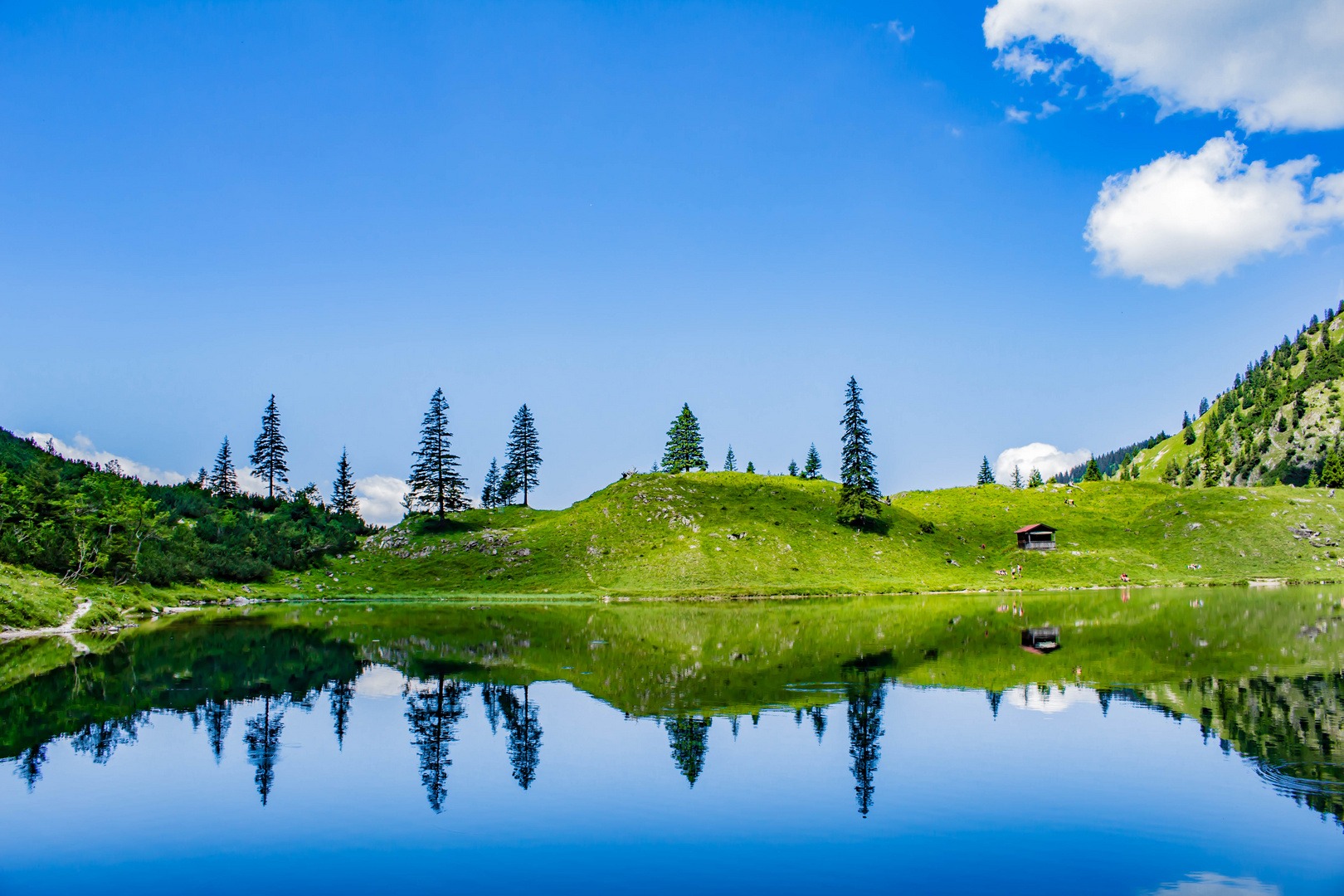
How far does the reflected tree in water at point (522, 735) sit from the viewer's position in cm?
1872

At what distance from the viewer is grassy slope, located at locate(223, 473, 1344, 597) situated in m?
99.4

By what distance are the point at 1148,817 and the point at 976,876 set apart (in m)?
5.20

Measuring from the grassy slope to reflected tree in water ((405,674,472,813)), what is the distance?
2440 inches

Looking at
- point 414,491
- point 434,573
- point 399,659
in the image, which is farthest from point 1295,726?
point 414,491

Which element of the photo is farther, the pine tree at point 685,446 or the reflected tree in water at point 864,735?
the pine tree at point 685,446

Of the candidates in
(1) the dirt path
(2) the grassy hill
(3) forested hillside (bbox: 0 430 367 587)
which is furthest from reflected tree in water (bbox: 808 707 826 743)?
(3) forested hillside (bbox: 0 430 367 587)

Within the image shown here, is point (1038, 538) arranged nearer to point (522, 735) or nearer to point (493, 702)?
point (493, 702)

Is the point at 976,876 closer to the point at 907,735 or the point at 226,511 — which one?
the point at 907,735

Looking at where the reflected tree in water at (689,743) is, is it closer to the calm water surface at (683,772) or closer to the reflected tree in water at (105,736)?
the calm water surface at (683,772)

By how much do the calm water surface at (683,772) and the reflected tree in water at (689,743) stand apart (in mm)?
126

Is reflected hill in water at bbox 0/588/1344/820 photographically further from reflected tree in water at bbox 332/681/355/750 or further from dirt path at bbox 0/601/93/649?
dirt path at bbox 0/601/93/649

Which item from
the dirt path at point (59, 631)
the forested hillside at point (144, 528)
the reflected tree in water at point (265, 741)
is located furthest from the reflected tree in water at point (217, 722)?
the forested hillside at point (144, 528)

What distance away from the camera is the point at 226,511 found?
367 feet

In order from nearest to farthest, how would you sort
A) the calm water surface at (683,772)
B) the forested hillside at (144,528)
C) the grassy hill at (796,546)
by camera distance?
the calm water surface at (683,772) → the forested hillside at (144,528) → the grassy hill at (796,546)
